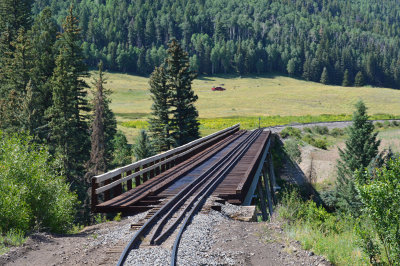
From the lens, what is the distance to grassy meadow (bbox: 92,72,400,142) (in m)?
75.9

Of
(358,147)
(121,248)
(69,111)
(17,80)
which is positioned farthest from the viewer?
(17,80)

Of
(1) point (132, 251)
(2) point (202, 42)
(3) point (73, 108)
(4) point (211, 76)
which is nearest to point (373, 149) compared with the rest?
(3) point (73, 108)

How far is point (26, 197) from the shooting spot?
10.1 meters

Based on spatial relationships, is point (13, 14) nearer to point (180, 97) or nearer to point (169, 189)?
point (180, 97)

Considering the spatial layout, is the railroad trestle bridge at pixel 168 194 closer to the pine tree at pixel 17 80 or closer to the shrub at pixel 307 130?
the pine tree at pixel 17 80

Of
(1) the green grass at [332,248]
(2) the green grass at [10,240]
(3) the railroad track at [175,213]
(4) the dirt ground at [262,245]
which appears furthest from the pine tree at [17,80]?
(1) the green grass at [332,248]

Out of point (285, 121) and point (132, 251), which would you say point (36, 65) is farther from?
point (285, 121)

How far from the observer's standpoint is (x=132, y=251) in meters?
7.66

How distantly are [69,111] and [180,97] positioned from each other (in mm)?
12454

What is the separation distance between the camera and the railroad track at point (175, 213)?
324 inches

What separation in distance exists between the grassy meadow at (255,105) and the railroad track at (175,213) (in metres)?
44.7

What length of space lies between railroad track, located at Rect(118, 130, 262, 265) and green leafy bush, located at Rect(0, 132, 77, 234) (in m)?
2.97

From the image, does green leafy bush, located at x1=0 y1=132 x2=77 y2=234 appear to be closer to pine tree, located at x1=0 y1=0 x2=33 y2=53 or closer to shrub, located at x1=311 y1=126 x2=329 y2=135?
pine tree, located at x1=0 y1=0 x2=33 y2=53

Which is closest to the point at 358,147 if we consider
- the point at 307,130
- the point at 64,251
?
the point at 307,130
